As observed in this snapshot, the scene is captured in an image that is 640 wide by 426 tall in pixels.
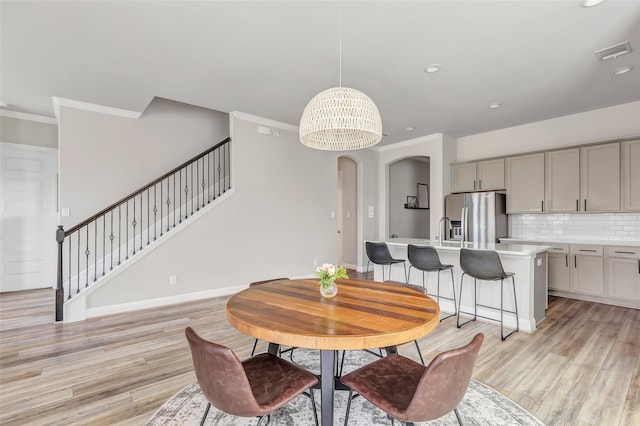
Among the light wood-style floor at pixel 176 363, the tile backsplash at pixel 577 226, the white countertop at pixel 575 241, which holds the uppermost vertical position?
the tile backsplash at pixel 577 226

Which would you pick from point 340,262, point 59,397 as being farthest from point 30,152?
point 340,262

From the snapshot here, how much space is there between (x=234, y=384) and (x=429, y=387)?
30.6 inches

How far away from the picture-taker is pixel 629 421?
→ 191cm

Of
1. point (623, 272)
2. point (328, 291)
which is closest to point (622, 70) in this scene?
point (623, 272)

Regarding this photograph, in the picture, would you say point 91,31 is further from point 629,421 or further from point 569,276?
point 569,276

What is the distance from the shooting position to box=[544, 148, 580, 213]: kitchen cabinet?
189 inches

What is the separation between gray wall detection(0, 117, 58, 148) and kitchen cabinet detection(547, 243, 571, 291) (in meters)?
8.38

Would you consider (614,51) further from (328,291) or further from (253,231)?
(253,231)

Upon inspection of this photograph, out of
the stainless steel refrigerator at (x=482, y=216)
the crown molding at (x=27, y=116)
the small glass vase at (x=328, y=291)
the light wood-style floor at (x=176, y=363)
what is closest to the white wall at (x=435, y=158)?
the stainless steel refrigerator at (x=482, y=216)

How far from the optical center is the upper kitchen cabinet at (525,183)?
5168 mm

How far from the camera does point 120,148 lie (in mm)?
4883

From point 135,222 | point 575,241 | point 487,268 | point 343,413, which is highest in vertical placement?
point 135,222

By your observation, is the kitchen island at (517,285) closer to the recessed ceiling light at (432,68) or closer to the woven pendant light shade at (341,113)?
the recessed ceiling light at (432,68)

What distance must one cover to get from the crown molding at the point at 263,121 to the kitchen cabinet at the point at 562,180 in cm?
428
